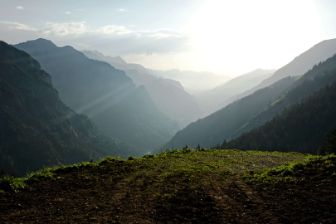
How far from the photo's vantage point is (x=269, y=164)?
32.3 metres

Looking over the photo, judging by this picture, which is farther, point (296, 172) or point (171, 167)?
point (171, 167)

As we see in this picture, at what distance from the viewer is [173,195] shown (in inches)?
800

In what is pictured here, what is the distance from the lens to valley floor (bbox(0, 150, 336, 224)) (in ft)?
55.4

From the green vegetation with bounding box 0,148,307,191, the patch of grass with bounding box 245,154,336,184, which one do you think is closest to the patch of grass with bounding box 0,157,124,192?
the green vegetation with bounding box 0,148,307,191

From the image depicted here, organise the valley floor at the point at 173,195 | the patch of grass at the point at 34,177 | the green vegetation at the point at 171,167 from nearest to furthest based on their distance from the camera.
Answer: the valley floor at the point at 173,195
the patch of grass at the point at 34,177
the green vegetation at the point at 171,167

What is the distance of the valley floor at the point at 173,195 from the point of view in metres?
16.9

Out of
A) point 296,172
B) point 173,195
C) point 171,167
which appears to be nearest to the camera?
point 173,195

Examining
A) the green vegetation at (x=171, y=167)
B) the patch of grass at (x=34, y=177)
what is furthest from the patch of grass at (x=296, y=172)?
the patch of grass at (x=34, y=177)

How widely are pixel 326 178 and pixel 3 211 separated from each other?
1529 centimetres

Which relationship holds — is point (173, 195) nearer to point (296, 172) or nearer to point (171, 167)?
point (296, 172)

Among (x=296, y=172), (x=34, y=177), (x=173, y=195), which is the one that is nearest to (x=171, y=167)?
(x=173, y=195)

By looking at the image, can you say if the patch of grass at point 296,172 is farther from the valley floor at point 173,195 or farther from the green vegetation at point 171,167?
the green vegetation at point 171,167

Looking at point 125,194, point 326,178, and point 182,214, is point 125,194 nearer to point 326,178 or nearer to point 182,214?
point 182,214

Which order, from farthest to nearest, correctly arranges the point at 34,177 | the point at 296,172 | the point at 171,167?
1. the point at 171,167
2. the point at 34,177
3. the point at 296,172
